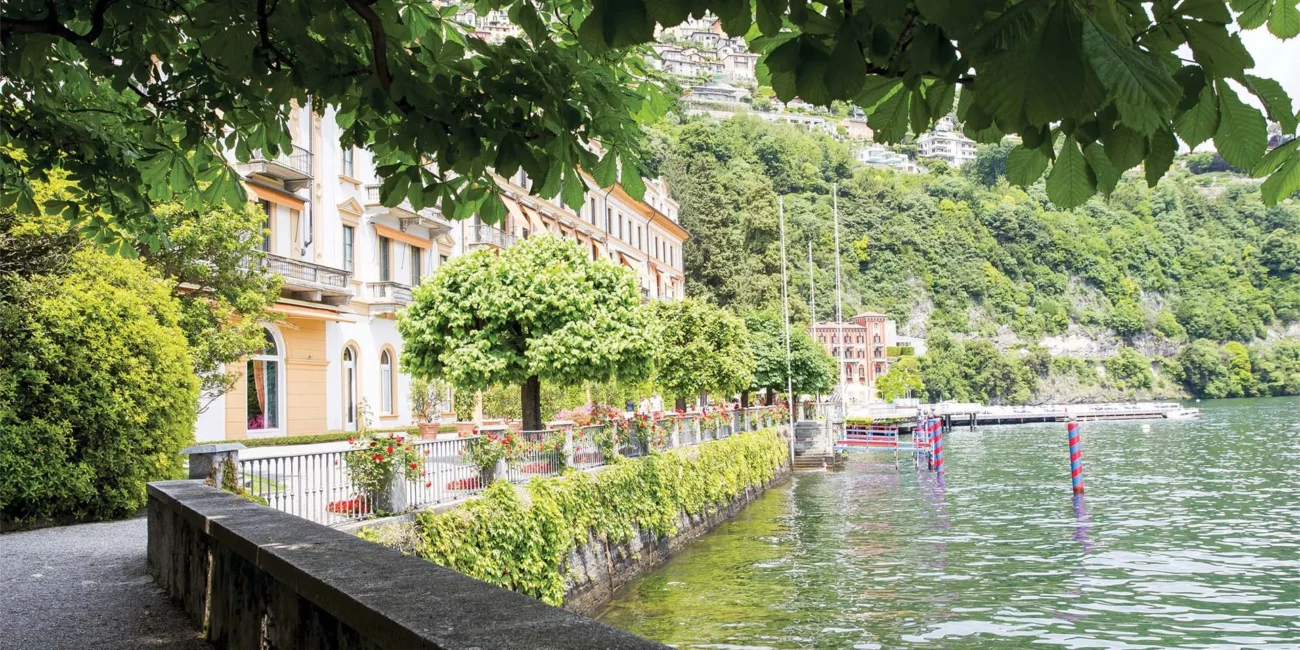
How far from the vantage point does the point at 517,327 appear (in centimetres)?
2070

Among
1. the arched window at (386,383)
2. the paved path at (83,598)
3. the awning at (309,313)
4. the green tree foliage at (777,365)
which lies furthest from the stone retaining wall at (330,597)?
the green tree foliage at (777,365)

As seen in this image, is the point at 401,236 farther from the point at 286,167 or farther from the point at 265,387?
the point at 265,387

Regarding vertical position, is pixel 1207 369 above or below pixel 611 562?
above

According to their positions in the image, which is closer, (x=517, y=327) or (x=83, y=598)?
(x=83, y=598)

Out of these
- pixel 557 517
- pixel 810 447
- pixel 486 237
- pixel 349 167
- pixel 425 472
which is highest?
pixel 349 167

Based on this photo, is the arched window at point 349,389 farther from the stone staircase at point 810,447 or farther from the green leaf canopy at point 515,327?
the stone staircase at point 810,447

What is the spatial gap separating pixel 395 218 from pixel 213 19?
89.9 ft

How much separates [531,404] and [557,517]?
7.48 metres

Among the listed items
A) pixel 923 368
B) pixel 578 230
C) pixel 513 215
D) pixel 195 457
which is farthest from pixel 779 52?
pixel 923 368

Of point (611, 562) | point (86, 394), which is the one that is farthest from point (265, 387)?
point (611, 562)

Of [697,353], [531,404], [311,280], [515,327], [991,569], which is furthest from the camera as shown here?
[697,353]

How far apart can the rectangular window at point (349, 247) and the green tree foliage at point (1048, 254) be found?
105 m

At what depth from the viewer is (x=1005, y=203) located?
153 metres

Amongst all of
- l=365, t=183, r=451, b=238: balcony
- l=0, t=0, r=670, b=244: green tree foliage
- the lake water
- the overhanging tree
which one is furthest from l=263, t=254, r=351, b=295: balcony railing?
l=0, t=0, r=670, b=244: green tree foliage
